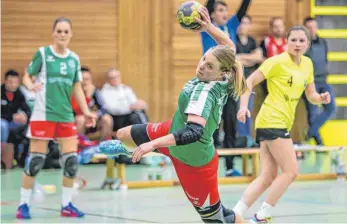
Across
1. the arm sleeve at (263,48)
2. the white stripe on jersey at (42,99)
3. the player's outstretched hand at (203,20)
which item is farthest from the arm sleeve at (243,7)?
the arm sleeve at (263,48)

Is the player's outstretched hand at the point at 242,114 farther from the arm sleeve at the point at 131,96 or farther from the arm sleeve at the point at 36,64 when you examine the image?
the arm sleeve at the point at 131,96

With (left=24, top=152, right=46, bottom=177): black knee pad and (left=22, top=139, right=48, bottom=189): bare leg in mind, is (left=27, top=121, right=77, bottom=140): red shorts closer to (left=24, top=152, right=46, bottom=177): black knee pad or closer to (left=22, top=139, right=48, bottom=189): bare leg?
(left=22, top=139, right=48, bottom=189): bare leg

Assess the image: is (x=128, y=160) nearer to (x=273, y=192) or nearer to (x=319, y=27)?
(x=273, y=192)

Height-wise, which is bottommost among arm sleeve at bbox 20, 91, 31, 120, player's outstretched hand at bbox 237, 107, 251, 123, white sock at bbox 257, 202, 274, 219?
white sock at bbox 257, 202, 274, 219

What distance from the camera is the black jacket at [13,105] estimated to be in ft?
47.1

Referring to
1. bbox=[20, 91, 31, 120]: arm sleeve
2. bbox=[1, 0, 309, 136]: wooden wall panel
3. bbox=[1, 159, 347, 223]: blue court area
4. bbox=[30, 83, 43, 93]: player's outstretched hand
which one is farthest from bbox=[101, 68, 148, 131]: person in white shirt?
bbox=[30, 83, 43, 93]: player's outstretched hand

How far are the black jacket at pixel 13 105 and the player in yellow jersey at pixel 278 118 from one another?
263 inches

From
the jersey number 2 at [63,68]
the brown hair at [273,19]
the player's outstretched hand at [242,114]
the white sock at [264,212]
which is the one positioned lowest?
the white sock at [264,212]

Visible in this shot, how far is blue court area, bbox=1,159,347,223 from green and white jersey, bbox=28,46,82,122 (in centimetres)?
111

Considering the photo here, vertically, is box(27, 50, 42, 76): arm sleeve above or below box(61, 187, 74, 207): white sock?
above

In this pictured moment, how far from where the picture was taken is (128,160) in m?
12.7

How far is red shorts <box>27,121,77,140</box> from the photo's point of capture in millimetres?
9359

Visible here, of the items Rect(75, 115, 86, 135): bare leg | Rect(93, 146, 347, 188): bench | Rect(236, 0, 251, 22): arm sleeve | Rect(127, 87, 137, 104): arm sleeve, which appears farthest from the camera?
Rect(127, 87, 137, 104): arm sleeve

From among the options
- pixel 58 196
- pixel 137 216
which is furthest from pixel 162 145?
pixel 58 196
